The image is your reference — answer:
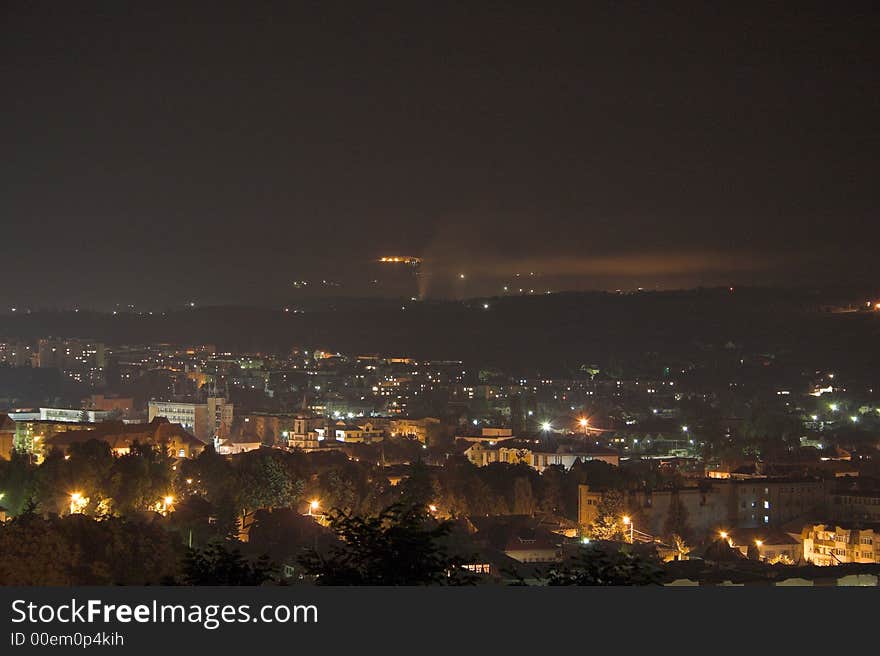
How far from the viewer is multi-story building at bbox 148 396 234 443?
100 feet

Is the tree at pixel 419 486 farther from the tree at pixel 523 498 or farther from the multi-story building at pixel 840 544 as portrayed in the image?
the multi-story building at pixel 840 544

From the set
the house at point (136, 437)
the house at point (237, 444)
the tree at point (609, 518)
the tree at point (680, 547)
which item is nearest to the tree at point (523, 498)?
the tree at point (609, 518)

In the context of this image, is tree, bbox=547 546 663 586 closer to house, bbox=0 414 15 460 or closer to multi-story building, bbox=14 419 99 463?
house, bbox=0 414 15 460

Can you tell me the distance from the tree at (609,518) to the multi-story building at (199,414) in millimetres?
15923

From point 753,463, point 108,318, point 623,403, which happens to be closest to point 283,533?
point 753,463

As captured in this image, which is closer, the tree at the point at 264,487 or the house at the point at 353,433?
the tree at the point at 264,487

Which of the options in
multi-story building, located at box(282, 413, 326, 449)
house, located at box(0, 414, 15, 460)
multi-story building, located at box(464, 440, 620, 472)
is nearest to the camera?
house, located at box(0, 414, 15, 460)

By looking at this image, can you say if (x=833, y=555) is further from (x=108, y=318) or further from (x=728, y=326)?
(x=108, y=318)

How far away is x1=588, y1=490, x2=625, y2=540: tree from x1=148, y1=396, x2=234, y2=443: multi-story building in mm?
15923

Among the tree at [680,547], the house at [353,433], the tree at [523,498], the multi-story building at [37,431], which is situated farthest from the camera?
the house at [353,433]

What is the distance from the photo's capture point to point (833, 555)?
13.3 m

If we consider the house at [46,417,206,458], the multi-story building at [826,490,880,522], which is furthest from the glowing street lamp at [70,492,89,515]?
the multi-story building at [826,490,880,522]

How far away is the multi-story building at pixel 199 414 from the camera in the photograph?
100 ft

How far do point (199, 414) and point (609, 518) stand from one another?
18.3 meters
